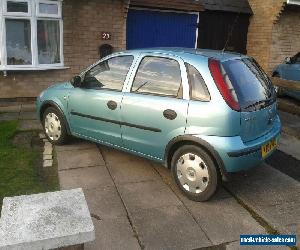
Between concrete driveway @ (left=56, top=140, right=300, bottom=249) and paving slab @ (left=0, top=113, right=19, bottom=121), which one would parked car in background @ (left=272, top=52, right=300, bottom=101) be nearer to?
concrete driveway @ (left=56, top=140, right=300, bottom=249)

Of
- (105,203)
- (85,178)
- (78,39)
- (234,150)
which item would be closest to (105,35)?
(78,39)

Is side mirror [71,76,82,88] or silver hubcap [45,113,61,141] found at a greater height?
side mirror [71,76,82,88]

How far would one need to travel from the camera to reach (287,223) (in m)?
4.08

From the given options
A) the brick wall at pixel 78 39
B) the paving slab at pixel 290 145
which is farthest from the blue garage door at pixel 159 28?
the paving slab at pixel 290 145

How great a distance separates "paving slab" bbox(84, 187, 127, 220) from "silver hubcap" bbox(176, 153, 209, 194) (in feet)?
2.79

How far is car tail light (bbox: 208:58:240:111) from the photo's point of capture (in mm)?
4129

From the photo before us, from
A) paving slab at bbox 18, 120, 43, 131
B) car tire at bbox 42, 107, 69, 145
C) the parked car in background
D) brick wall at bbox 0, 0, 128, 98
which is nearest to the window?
brick wall at bbox 0, 0, 128, 98

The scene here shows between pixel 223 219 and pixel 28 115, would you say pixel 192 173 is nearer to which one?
pixel 223 219

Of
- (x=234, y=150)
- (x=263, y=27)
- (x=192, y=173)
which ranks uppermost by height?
(x=263, y=27)

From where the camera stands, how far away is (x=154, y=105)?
4641 millimetres

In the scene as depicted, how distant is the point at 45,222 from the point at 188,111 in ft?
7.63

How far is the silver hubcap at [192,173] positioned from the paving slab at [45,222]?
1814 mm

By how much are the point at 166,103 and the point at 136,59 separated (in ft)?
2.99

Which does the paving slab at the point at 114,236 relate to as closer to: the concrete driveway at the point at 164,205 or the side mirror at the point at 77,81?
the concrete driveway at the point at 164,205
